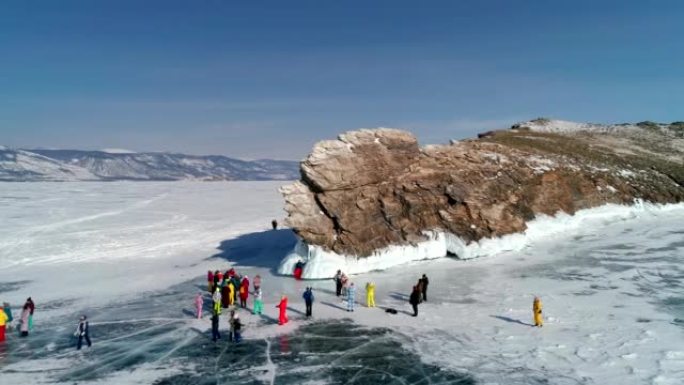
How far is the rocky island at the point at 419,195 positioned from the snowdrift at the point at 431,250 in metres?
0.07

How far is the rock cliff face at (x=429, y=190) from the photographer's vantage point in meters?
32.3

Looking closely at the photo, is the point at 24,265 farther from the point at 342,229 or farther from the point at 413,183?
the point at 413,183

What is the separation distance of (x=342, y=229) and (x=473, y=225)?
9.07 m

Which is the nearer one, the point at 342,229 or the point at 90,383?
the point at 90,383

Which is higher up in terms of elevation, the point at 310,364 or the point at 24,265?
the point at 24,265

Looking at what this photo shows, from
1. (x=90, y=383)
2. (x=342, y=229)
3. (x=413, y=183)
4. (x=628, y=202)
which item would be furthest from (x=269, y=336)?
(x=628, y=202)

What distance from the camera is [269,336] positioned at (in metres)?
19.9

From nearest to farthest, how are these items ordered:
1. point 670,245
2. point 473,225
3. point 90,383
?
1. point 90,383
2. point 670,245
3. point 473,225

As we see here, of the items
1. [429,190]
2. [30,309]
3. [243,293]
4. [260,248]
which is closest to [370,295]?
[243,293]

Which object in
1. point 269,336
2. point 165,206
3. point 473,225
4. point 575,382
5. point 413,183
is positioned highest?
point 165,206

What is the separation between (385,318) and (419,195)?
14.0 metres

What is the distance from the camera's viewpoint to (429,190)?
113 feet

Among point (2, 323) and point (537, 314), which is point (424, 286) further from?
point (2, 323)

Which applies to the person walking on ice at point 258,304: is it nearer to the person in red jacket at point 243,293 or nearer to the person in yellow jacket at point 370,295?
the person in red jacket at point 243,293
